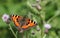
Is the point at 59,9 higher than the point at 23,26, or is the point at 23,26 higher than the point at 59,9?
the point at 23,26

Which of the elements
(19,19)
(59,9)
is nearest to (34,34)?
(19,19)

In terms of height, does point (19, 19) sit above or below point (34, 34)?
above

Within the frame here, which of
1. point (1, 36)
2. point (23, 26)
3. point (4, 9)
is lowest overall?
point (1, 36)

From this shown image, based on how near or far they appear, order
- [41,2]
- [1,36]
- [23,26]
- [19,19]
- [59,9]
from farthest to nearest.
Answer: [1,36]
[59,9]
[41,2]
[19,19]
[23,26]

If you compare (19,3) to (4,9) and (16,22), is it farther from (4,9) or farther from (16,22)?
(16,22)

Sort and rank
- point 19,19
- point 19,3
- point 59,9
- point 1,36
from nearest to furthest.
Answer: point 19,19 → point 59,9 → point 1,36 → point 19,3

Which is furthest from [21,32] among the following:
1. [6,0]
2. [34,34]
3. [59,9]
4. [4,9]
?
[6,0]

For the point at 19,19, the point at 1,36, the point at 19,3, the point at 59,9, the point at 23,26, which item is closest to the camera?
the point at 23,26

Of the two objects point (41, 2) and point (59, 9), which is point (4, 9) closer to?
point (59, 9)

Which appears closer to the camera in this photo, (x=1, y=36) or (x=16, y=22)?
(x=16, y=22)
